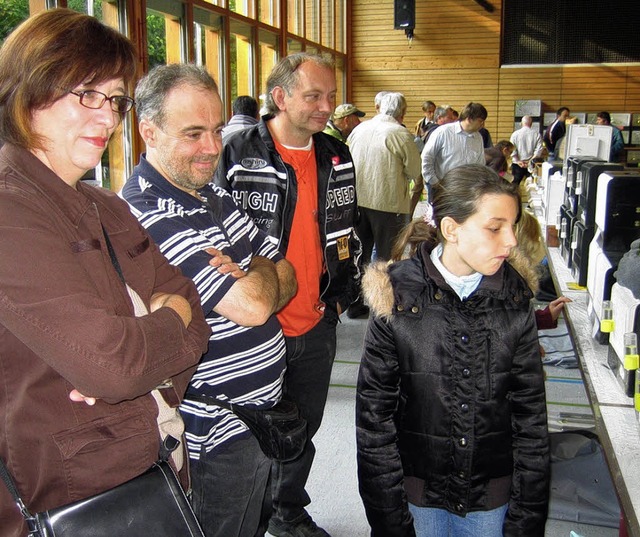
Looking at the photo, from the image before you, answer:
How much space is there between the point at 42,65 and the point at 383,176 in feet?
15.1

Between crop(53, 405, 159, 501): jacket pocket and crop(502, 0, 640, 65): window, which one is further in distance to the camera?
crop(502, 0, 640, 65): window

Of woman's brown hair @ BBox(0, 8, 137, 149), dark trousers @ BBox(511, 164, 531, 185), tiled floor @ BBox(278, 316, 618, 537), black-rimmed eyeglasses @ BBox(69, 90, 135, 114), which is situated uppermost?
woman's brown hair @ BBox(0, 8, 137, 149)

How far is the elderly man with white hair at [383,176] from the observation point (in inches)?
216

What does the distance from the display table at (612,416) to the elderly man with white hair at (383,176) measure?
2771 millimetres

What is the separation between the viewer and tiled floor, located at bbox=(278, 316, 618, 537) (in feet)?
8.59

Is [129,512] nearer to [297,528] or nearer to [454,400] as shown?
[454,400]

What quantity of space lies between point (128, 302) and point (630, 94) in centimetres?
1478

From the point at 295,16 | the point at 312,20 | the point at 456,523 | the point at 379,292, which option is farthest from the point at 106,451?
the point at 312,20

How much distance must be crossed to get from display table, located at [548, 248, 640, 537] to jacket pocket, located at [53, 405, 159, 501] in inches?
40.7

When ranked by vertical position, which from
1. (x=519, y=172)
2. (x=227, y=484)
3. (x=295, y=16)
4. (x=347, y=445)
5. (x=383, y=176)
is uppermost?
(x=295, y=16)

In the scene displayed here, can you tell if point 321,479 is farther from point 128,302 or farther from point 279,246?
point 128,302

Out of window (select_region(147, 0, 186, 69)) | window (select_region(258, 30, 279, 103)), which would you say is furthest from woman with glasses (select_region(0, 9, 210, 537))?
window (select_region(258, 30, 279, 103))

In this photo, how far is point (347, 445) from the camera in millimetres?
3314

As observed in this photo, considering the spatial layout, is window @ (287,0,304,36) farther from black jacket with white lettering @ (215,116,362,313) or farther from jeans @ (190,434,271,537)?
jeans @ (190,434,271,537)
